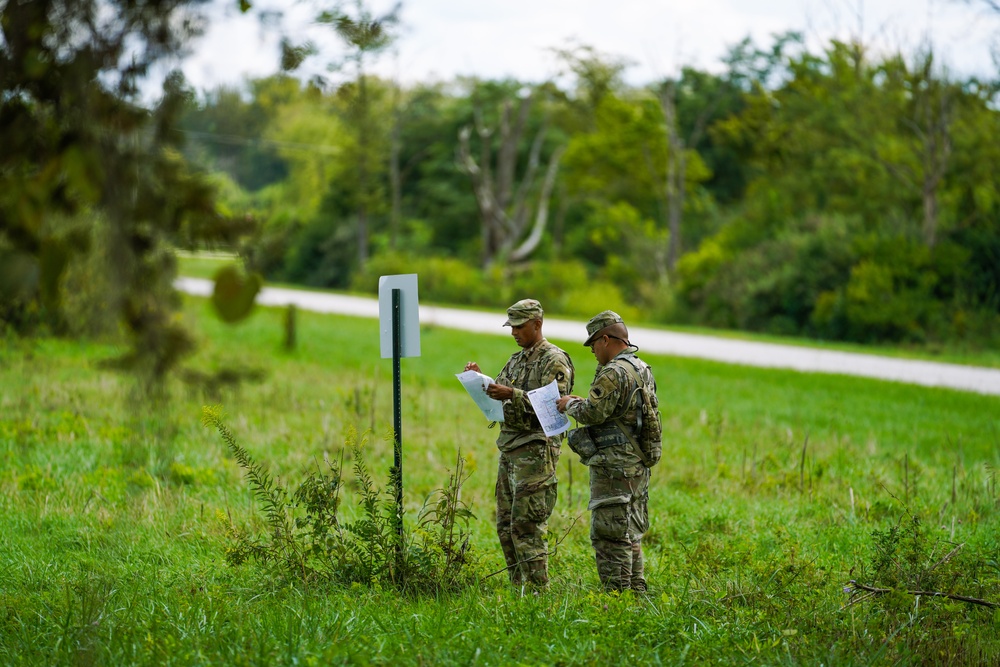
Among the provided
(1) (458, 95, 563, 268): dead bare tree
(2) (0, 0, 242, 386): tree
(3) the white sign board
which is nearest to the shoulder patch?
(3) the white sign board

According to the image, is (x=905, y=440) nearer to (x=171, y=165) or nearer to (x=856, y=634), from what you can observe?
(x=856, y=634)

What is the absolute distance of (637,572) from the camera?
20.3ft

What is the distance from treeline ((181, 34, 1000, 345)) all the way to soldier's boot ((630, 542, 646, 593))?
11.3ft

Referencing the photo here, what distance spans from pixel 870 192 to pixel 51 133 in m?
29.7

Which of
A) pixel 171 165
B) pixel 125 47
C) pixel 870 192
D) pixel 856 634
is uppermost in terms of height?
pixel 870 192

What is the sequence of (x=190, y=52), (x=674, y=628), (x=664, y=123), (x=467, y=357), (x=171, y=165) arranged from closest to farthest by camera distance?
(x=171, y=165)
(x=190, y=52)
(x=674, y=628)
(x=467, y=357)
(x=664, y=123)

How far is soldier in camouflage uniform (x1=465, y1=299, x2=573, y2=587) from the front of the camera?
6145mm

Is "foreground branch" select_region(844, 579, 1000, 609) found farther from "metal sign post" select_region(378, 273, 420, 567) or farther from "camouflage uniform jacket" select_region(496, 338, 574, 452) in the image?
"metal sign post" select_region(378, 273, 420, 567)

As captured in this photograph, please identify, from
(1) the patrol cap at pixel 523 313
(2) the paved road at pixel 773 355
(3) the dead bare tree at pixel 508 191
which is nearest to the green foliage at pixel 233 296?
A: (1) the patrol cap at pixel 523 313

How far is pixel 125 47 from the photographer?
251 cm

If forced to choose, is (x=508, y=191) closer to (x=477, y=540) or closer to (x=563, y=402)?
(x=477, y=540)

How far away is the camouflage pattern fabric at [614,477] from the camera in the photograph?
5957 millimetres

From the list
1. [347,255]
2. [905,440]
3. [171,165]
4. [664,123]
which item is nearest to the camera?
[171,165]

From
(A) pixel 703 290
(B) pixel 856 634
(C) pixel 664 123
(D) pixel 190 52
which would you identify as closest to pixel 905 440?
(B) pixel 856 634
